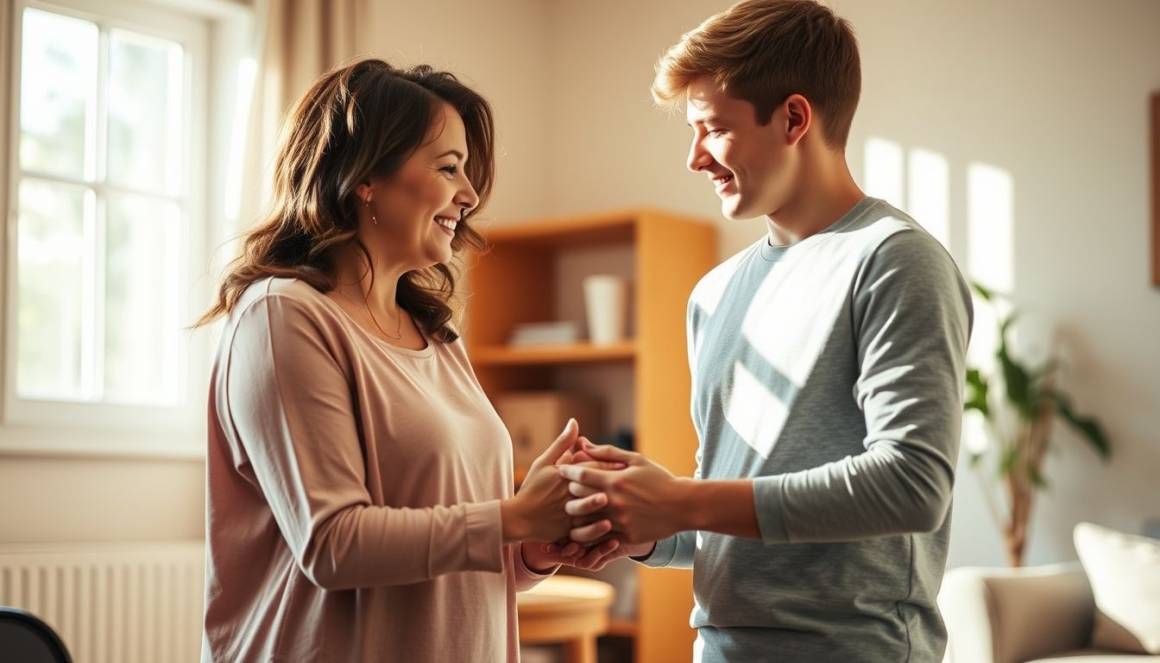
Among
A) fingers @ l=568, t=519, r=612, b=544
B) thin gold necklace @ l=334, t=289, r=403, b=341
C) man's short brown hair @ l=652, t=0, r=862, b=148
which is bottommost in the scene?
fingers @ l=568, t=519, r=612, b=544

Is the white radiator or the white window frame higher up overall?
the white window frame

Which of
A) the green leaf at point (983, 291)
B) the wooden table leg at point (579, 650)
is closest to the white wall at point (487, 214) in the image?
the wooden table leg at point (579, 650)

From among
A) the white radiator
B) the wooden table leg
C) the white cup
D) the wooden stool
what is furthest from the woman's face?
the white cup

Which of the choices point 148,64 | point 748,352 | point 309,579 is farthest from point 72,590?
point 748,352

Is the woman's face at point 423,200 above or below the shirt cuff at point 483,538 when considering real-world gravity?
above

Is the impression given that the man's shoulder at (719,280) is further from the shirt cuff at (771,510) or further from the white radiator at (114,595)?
the white radiator at (114,595)

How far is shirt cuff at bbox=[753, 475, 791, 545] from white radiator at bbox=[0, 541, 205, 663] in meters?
2.54

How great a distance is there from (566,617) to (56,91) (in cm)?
217

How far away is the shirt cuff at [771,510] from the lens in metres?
1.24

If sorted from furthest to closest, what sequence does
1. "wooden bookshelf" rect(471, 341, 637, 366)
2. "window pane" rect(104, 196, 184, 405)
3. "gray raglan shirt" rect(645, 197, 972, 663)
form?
"wooden bookshelf" rect(471, 341, 637, 366)
"window pane" rect(104, 196, 184, 405)
"gray raglan shirt" rect(645, 197, 972, 663)

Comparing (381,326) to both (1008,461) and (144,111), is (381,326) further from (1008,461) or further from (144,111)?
(144,111)

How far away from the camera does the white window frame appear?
11.0 feet

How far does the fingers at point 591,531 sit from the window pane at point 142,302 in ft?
8.74

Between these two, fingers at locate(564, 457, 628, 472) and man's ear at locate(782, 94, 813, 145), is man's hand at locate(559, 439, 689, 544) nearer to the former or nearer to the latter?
fingers at locate(564, 457, 628, 472)
